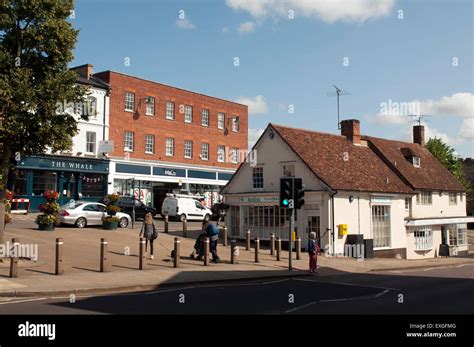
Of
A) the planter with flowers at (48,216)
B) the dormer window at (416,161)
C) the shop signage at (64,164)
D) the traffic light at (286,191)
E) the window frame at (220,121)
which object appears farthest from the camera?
the window frame at (220,121)

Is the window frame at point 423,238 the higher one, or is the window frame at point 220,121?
the window frame at point 220,121

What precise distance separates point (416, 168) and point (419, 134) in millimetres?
6581

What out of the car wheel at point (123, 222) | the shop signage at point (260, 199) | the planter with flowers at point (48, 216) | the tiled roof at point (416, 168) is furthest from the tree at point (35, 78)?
the tiled roof at point (416, 168)

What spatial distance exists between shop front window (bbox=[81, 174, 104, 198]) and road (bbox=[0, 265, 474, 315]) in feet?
86.1

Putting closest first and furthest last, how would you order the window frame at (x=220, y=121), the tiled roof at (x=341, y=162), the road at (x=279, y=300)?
1. the road at (x=279, y=300)
2. the tiled roof at (x=341, y=162)
3. the window frame at (x=220, y=121)

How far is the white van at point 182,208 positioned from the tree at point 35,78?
793 inches

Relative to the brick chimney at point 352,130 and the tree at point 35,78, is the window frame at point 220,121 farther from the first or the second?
the tree at point 35,78

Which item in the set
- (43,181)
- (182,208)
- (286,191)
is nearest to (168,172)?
(182,208)

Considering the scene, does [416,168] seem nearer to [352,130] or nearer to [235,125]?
[352,130]

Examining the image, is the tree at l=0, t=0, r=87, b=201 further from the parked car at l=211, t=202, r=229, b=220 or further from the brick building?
the brick building

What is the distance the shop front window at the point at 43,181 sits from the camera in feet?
125

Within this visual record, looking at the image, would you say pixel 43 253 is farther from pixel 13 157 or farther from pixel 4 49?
pixel 4 49
